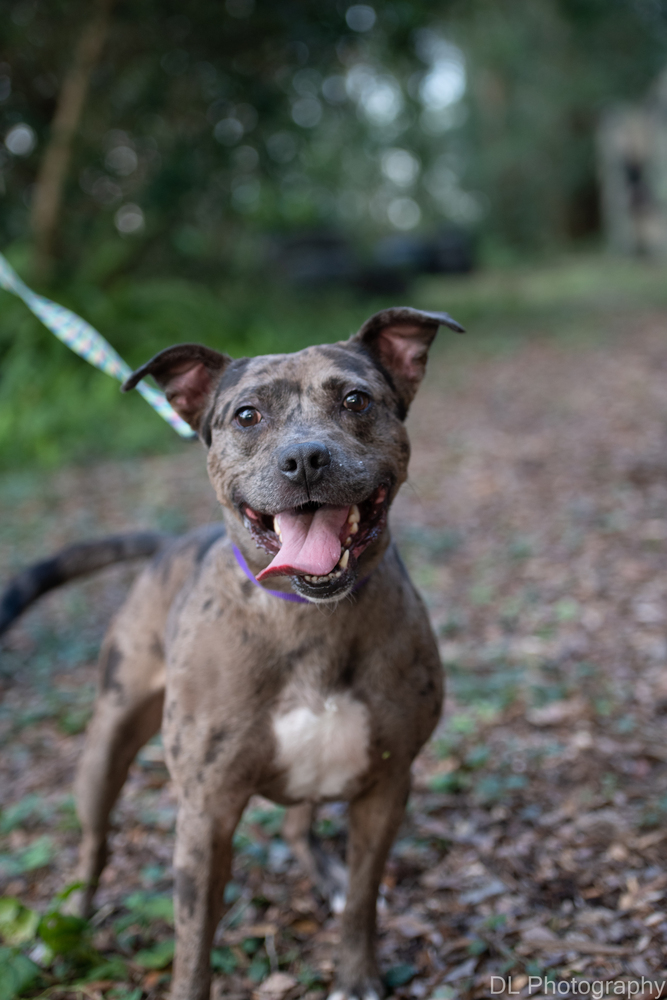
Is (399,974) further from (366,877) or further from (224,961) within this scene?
(224,961)

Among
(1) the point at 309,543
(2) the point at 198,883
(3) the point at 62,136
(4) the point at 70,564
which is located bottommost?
(2) the point at 198,883

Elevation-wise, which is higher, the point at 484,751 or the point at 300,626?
the point at 300,626

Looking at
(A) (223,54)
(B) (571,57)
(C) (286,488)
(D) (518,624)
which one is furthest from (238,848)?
(B) (571,57)

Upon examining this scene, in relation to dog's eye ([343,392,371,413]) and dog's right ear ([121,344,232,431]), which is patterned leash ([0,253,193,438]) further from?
dog's eye ([343,392,371,413])

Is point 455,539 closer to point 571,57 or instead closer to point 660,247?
point 660,247

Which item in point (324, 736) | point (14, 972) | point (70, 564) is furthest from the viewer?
point (70, 564)

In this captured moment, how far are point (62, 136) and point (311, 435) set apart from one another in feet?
35.1

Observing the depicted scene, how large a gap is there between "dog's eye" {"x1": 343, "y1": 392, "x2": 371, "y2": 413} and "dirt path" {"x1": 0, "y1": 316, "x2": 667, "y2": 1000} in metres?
1.70

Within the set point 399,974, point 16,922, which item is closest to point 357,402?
point 399,974

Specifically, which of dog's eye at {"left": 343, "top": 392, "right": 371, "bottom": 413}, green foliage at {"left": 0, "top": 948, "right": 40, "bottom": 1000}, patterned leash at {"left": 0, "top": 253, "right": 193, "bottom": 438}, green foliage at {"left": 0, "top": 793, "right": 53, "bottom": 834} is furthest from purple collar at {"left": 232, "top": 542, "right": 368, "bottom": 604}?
green foliage at {"left": 0, "top": 793, "right": 53, "bottom": 834}

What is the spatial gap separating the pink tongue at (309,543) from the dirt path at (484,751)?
63.3 inches

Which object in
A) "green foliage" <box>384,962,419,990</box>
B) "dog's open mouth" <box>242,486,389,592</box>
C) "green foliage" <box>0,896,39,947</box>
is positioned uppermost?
"dog's open mouth" <box>242,486,389,592</box>

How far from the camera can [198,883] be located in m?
2.50

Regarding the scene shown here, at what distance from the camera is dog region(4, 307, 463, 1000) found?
92.5 inches
